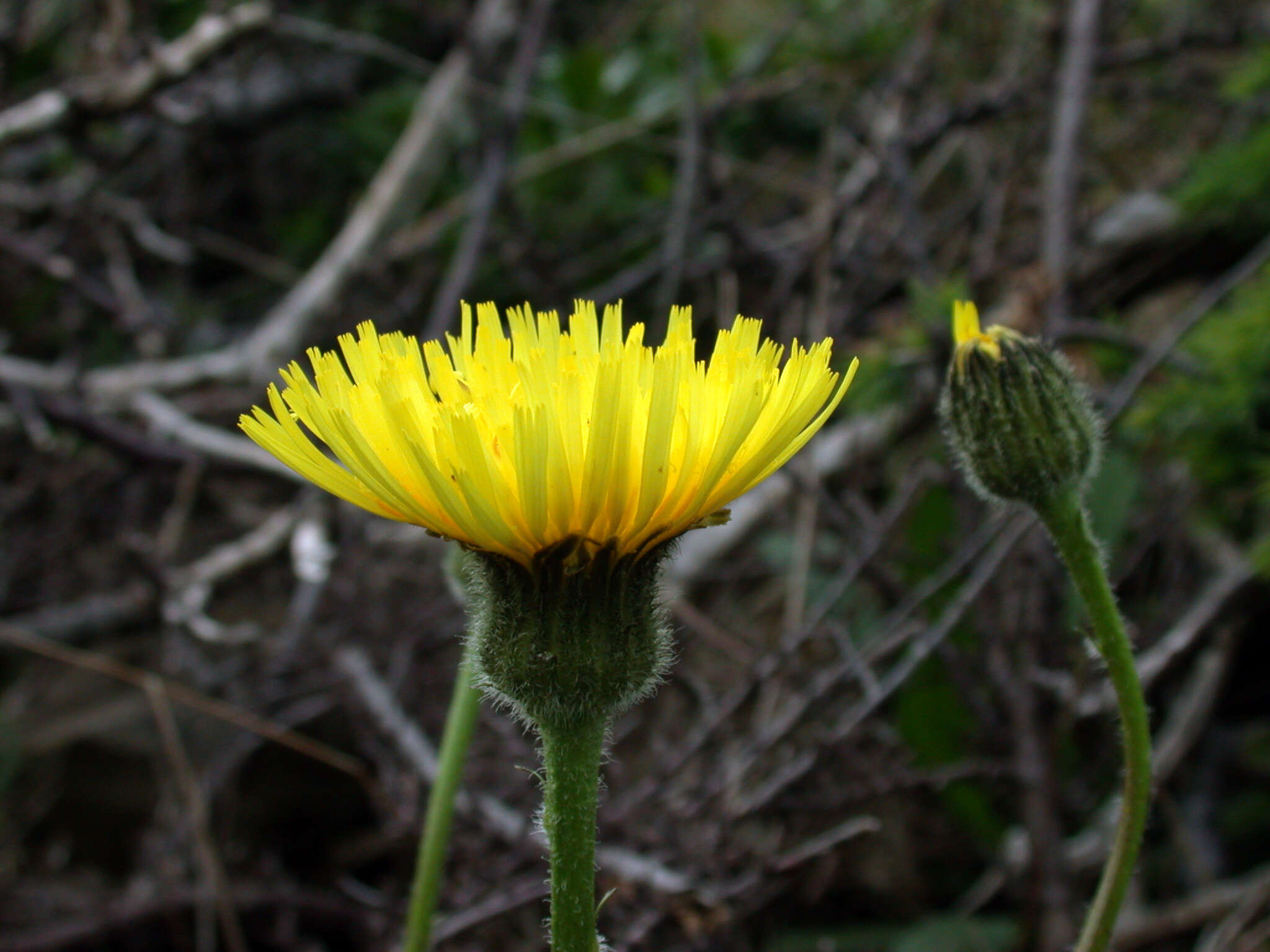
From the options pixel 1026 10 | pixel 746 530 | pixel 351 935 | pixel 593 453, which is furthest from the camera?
pixel 1026 10

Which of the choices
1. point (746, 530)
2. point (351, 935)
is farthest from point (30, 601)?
point (746, 530)

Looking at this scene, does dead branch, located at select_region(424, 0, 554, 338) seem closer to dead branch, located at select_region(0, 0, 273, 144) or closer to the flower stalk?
dead branch, located at select_region(0, 0, 273, 144)

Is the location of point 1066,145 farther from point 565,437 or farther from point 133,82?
point 133,82

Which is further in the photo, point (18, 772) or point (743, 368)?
point (18, 772)

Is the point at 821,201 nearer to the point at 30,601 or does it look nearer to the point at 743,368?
the point at 743,368

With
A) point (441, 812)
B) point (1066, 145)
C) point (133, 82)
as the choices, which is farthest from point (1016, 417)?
point (133, 82)

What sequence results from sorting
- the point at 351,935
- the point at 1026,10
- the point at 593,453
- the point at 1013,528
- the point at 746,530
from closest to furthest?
1. the point at 593,453
2. the point at 1013,528
3. the point at 351,935
4. the point at 746,530
5. the point at 1026,10

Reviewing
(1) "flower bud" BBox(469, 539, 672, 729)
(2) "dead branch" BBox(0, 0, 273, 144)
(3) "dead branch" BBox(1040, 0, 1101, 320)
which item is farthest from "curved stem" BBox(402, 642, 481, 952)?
(2) "dead branch" BBox(0, 0, 273, 144)

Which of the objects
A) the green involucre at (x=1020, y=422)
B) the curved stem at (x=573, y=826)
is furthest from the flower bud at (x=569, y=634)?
the green involucre at (x=1020, y=422)
